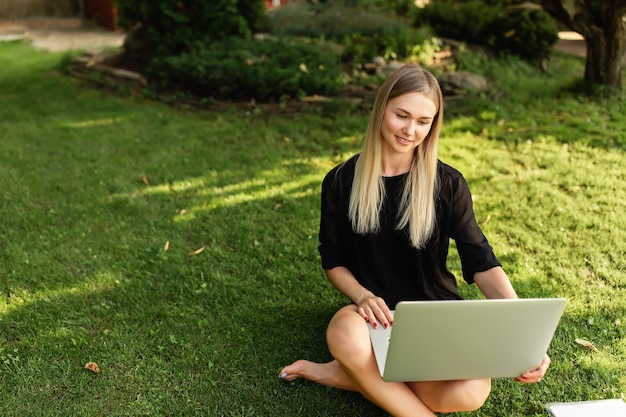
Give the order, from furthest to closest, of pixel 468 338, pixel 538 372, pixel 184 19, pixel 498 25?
pixel 498 25 < pixel 184 19 < pixel 538 372 < pixel 468 338

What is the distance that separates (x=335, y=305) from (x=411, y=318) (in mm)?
1221

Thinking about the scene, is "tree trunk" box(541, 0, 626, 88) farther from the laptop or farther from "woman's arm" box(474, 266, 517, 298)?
the laptop

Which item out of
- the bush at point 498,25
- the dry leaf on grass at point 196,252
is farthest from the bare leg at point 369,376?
the bush at point 498,25

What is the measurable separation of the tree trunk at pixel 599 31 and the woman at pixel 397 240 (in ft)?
14.0

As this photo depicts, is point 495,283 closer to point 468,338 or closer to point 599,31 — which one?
point 468,338

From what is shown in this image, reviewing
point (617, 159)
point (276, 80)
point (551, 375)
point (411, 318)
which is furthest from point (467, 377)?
point (276, 80)

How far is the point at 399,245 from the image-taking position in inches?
85.1

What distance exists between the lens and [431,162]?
2.09 meters

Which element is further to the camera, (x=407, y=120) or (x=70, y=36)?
(x=70, y=36)

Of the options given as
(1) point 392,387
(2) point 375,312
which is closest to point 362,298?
(2) point 375,312

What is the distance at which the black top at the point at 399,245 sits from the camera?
2117 mm

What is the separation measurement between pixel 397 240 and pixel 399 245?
23 millimetres

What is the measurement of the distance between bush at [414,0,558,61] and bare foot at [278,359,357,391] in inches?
216

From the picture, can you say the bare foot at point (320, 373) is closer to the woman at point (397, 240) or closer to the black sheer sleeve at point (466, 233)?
the woman at point (397, 240)
